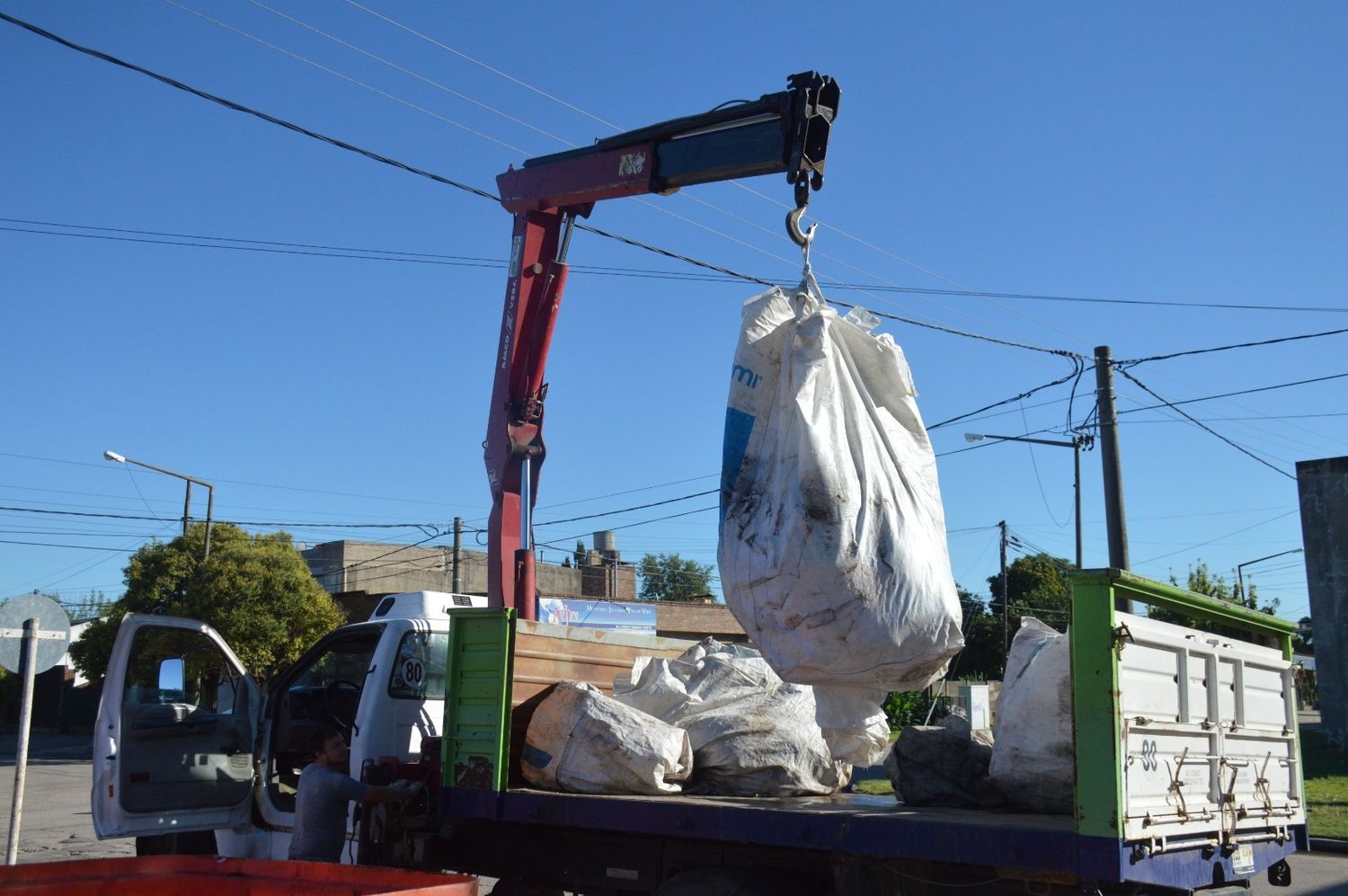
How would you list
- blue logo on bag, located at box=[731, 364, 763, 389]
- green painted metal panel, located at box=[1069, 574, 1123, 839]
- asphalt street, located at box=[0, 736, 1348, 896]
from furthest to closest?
asphalt street, located at box=[0, 736, 1348, 896] < blue logo on bag, located at box=[731, 364, 763, 389] < green painted metal panel, located at box=[1069, 574, 1123, 839]

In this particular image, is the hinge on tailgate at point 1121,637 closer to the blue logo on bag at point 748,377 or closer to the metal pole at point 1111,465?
the blue logo on bag at point 748,377

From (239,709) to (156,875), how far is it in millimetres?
2797

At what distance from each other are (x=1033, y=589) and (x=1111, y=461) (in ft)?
88.0

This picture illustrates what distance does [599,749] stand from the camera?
5.44 m

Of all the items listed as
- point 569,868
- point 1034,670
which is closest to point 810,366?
point 1034,670

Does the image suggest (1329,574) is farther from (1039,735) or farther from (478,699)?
(478,699)

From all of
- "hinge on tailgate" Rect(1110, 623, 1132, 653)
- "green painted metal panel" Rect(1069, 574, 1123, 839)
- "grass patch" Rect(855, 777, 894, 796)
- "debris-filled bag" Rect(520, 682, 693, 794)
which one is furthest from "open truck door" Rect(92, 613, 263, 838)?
"hinge on tailgate" Rect(1110, 623, 1132, 653)

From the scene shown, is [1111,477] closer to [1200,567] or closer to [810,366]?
[810,366]

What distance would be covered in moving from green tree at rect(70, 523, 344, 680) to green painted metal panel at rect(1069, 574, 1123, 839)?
76.3 ft

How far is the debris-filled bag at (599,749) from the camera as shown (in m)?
5.36

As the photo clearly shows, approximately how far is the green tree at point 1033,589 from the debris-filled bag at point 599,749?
105 ft

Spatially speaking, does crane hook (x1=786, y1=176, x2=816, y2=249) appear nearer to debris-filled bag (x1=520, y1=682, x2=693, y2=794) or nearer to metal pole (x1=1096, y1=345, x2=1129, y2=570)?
debris-filled bag (x1=520, y1=682, x2=693, y2=794)

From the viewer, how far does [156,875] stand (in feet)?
13.8

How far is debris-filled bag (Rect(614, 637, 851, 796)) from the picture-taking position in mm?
5613
